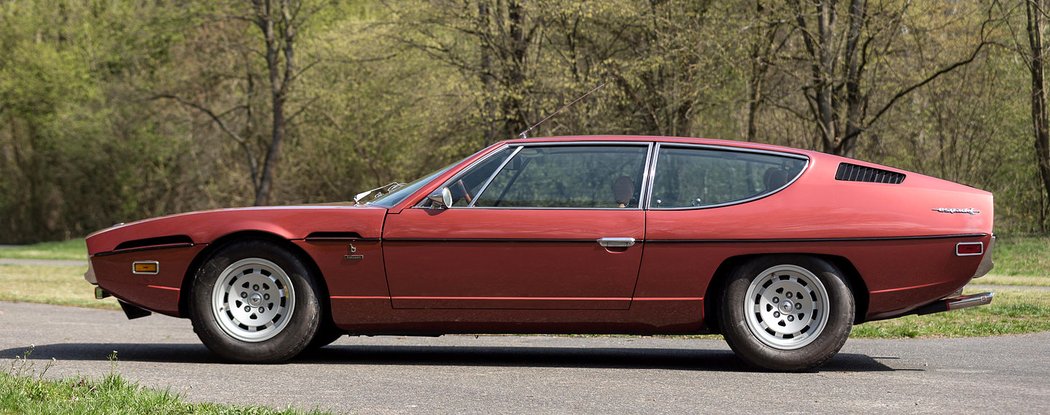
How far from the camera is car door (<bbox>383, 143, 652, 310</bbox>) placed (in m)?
7.14

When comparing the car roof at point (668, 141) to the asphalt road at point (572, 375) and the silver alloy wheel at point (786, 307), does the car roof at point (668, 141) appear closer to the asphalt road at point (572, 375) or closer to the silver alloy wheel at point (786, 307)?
the silver alloy wheel at point (786, 307)

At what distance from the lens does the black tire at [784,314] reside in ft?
23.4

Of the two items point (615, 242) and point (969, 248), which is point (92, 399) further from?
point (969, 248)

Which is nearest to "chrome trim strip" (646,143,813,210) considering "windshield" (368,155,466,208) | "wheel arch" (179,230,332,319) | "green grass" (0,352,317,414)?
"windshield" (368,155,466,208)

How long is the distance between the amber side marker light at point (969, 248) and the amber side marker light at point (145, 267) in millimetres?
4944

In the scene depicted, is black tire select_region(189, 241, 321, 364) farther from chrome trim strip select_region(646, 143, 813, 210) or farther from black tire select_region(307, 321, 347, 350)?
chrome trim strip select_region(646, 143, 813, 210)

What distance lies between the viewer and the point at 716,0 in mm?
24641

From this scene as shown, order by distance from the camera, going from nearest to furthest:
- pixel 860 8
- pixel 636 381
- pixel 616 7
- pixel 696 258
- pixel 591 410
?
pixel 591 410
pixel 636 381
pixel 696 258
pixel 860 8
pixel 616 7

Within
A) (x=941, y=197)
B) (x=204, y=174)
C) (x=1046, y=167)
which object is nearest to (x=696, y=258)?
(x=941, y=197)

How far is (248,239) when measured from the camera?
7480mm

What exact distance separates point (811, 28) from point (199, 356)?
58.6 feet

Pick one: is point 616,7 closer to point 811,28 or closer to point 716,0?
point 716,0

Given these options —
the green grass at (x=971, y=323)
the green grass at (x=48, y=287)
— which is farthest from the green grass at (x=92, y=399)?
the green grass at (x=48, y=287)

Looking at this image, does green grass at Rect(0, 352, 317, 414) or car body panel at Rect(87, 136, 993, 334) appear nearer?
green grass at Rect(0, 352, 317, 414)
